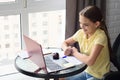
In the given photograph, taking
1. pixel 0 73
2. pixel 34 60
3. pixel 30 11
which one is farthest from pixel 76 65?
Result: pixel 0 73

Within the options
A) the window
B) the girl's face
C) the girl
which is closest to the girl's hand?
the girl

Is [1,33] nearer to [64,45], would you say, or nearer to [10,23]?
[10,23]

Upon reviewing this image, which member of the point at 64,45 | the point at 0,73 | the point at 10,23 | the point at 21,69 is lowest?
the point at 0,73

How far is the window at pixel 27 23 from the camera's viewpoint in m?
2.44

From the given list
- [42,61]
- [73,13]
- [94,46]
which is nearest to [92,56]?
[94,46]

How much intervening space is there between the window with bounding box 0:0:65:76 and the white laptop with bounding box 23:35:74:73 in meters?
0.71

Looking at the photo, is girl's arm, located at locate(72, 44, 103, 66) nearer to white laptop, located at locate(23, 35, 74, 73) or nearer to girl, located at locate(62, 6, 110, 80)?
girl, located at locate(62, 6, 110, 80)

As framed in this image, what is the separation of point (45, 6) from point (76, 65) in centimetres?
98

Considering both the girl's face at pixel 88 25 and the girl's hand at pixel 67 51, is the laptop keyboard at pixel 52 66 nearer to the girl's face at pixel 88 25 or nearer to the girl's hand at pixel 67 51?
the girl's hand at pixel 67 51

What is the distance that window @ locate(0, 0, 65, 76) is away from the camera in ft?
8.01

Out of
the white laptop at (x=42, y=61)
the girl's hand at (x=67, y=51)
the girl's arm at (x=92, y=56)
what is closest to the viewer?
the white laptop at (x=42, y=61)

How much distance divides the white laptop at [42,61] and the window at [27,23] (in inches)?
27.8

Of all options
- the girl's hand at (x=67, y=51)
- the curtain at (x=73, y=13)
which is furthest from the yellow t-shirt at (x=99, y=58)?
the curtain at (x=73, y=13)

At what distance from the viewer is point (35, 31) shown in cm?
265
